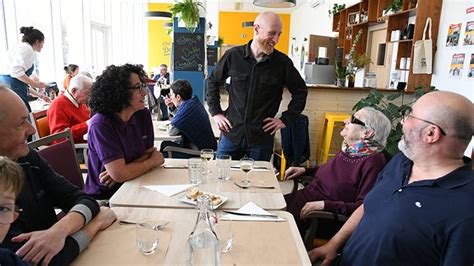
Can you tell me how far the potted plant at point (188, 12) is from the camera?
5.23m

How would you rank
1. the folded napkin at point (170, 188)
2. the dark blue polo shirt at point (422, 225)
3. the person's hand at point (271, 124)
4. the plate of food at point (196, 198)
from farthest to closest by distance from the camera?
1. the person's hand at point (271, 124)
2. the folded napkin at point (170, 188)
3. the plate of food at point (196, 198)
4. the dark blue polo shirt at point (422, 225)

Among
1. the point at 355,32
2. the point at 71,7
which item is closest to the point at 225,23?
the point at 71,7

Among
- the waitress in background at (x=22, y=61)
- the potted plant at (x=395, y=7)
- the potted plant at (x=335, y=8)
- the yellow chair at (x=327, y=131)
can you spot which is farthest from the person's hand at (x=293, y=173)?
the potted plant at (x=335, y=8)

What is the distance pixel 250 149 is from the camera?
2.68 m

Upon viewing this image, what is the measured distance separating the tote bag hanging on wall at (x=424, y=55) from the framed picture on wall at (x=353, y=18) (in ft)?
8.39

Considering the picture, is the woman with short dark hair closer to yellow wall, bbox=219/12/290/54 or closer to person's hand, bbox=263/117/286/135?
person's hand, bbox=263/117/286/135

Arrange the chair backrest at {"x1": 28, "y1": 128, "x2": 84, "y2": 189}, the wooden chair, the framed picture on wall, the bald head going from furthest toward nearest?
1. the framed picture on wall
2. the wooden chair
3. the chair backrest at {"x1": 28, "y1": 128, "x2": 84, "y2": 189}
4. the bald head

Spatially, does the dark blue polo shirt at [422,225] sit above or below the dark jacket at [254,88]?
below

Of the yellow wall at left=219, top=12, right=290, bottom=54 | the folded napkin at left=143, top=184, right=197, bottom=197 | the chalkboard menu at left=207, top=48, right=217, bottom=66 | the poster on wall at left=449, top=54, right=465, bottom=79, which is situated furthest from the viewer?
the yellow wall at left=219, top=12, right=290, bottom=54

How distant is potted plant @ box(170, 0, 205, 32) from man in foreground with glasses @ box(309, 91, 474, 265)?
4.42m

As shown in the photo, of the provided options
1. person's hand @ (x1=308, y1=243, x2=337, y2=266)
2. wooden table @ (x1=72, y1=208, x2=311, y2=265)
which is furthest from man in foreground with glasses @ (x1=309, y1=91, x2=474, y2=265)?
wooden table @ (x1=72, y1=208, x2=311, y2=265)

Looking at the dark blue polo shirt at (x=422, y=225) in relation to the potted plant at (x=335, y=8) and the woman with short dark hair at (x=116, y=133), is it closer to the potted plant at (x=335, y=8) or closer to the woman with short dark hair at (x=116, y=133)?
the woman with short dark hair at (x=116, y=133)

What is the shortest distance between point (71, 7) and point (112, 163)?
25.5ft

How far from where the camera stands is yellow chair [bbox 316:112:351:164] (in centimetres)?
407
